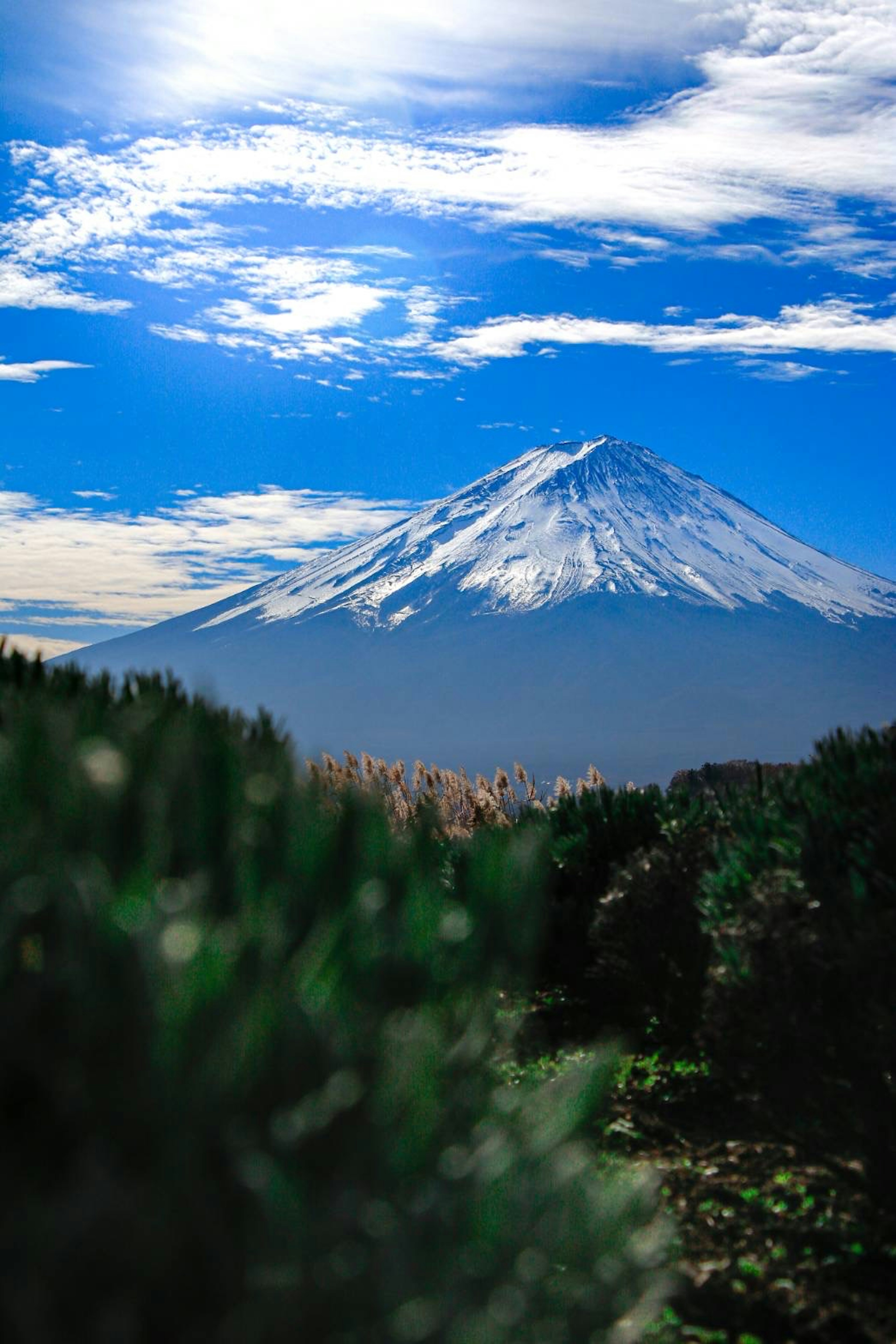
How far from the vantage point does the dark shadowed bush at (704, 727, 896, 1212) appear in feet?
14.3

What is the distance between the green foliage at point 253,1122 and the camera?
2.08 m

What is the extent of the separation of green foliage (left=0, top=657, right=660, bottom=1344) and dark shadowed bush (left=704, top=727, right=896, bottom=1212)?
1400mm

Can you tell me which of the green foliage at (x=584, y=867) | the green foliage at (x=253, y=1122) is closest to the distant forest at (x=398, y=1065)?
the green foliage at (x=253, y=1122)

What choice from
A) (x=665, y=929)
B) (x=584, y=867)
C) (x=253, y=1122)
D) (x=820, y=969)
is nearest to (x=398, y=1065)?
(x=253, y=1122)

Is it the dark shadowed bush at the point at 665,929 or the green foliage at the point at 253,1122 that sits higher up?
the dark shadowed bush at the point at 665,929

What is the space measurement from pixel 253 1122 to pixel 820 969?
2714 millimetres

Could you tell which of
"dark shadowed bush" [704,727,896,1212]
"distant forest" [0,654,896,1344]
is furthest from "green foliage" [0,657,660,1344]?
"dark shadowed bush" [704,727,896,1212]

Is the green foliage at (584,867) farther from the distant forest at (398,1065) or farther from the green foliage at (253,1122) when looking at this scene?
the green foliage at (253,1122)

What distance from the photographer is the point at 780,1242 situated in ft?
14.4

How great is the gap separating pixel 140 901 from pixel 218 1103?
636 millimetres

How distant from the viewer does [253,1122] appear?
7.85 ft

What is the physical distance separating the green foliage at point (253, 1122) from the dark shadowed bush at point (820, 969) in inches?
55.1

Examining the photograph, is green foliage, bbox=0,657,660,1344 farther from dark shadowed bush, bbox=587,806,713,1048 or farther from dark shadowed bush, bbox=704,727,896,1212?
dark shadowed bush, bbox=587,806,713,1048

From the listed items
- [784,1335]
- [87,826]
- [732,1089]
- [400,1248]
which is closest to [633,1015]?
[732,1089]
